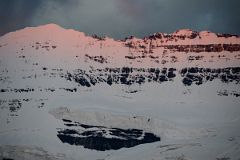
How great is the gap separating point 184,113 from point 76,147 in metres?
12.3

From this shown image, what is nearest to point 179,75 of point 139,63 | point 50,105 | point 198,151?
point 139,63

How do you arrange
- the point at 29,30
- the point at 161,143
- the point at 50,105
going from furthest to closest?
the point at 29,30
the point at 50,105
the point at 161,143

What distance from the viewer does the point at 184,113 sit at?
81.9 metres

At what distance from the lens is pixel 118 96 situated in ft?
286

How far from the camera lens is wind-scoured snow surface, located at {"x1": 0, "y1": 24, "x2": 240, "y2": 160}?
238ft

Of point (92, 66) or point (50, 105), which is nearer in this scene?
point (50, 105)

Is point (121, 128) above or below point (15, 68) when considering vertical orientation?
below

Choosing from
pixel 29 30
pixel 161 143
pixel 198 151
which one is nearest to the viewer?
pixel 198 151

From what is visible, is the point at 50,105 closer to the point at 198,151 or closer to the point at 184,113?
the point at 184,113

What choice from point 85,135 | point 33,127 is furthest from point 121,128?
point 33,127

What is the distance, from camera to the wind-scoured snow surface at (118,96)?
72.5 meters

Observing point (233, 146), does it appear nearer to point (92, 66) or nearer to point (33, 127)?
point (33, 127)

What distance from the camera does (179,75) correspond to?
91.4 metres

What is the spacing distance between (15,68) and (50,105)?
6.31 metres
